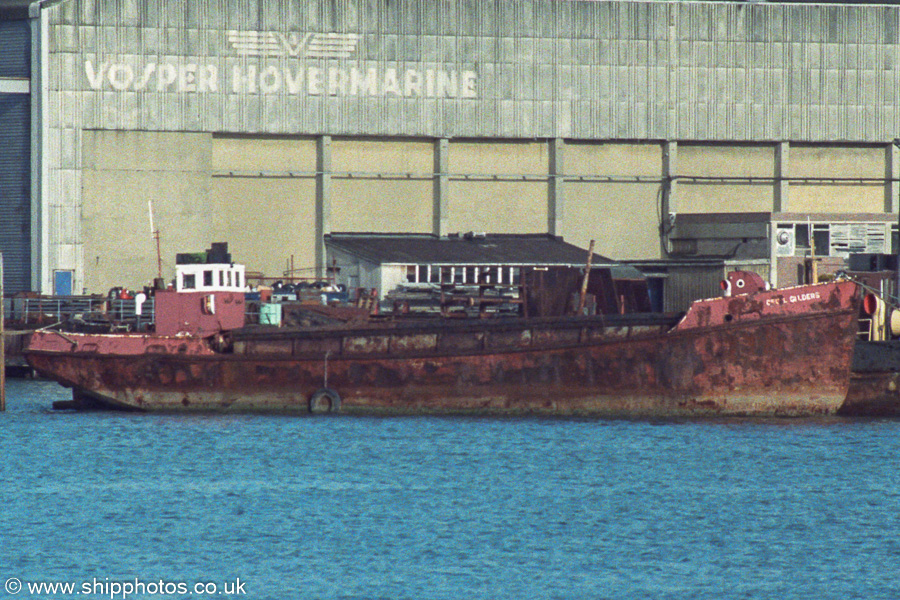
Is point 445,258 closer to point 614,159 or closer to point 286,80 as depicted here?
point 286,80

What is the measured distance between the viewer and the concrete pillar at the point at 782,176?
6856 cm

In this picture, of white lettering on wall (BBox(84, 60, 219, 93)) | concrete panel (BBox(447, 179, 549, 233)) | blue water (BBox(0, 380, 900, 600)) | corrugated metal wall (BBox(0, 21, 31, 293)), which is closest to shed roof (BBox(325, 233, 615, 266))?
concrete panel (BBox(447, 179, 549, 233))

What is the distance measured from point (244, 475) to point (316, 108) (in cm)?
3144

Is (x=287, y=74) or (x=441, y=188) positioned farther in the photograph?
(x=441, y=188)

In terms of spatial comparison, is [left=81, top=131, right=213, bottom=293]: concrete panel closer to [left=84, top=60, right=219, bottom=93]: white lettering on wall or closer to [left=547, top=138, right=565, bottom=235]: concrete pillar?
[left=84, top=60, right=219, bottom=93]: white lettering on wall

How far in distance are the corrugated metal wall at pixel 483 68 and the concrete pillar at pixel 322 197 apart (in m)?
0.87

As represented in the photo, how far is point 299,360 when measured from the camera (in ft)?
134

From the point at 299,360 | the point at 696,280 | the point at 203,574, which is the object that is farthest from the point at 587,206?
the point at 203,574

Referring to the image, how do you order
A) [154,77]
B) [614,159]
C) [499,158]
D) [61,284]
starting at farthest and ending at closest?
[614,159] → [499,158] → [154,77] → [61,284]

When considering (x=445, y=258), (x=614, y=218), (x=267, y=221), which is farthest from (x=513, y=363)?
(x=614, y=218)

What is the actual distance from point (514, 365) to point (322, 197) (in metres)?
25.2

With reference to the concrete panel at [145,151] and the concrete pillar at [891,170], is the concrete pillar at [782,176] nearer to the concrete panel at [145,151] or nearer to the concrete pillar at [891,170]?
the concrete pillar at [891,170]

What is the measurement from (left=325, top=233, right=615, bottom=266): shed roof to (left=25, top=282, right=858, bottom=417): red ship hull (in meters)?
19.2

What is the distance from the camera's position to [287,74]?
A: 2469 inches
